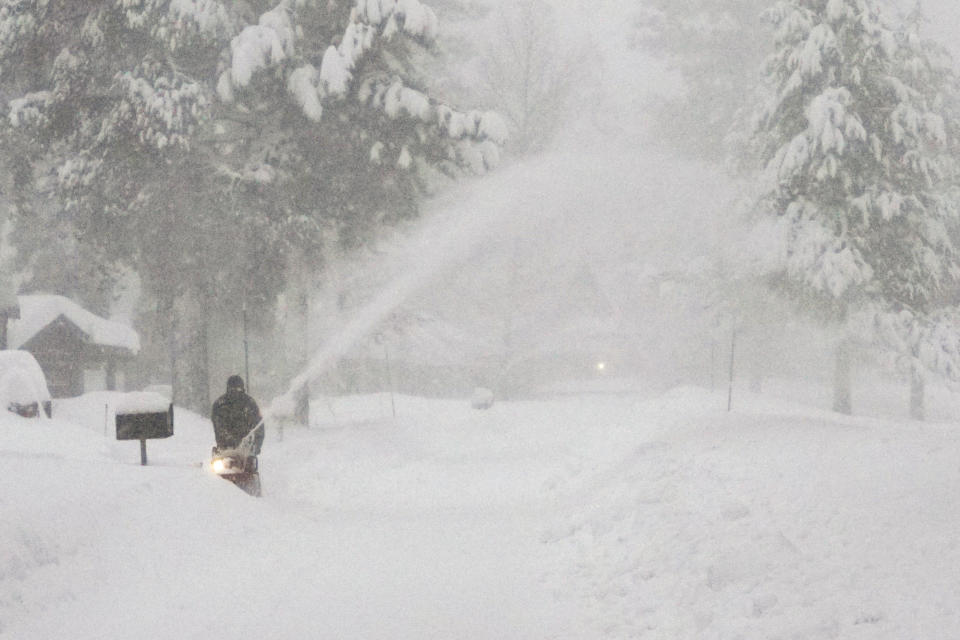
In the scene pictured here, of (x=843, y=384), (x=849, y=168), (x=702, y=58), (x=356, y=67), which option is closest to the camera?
(x=356, y=67)

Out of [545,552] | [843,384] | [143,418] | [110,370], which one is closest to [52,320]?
[110,370]

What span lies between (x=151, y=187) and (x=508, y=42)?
74.1ft

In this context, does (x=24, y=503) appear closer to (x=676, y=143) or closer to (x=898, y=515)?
(x=898, y=515)

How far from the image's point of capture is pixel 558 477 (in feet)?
49.1

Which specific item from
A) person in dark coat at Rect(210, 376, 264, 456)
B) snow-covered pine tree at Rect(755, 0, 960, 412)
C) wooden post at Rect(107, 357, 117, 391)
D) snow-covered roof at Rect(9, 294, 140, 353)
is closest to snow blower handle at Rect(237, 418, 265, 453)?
person in dark coat at Rect(210, 376, 264, 456)

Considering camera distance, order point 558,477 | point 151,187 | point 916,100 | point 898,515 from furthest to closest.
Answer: point 916,100 → point 151,187 → point 558,477 → point 898,515

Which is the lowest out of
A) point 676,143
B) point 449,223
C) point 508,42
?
point 449,223

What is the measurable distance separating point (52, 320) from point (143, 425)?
1198 inches

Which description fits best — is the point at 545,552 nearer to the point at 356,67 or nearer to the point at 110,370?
the point at 356,67

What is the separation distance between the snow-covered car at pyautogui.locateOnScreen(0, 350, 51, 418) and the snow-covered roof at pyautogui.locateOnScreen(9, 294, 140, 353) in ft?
61.7

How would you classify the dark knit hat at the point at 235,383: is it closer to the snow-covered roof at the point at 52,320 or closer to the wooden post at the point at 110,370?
the snow-covered roof at the point at 52,320

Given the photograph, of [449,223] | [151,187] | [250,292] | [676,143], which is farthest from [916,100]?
[676,143]

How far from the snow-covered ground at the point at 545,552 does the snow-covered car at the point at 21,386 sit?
809 centimetres

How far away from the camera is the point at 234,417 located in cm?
1078
